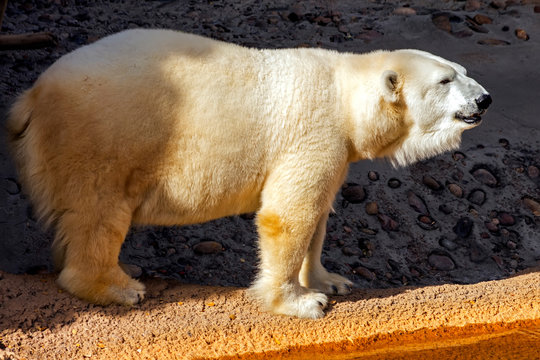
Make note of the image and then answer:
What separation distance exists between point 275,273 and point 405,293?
0.82 meters

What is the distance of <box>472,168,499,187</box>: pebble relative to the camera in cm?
579

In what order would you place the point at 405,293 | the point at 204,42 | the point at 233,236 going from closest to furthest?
the point at 204,42, the point at 405,293, the point at 233,236

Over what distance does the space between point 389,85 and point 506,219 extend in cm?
216

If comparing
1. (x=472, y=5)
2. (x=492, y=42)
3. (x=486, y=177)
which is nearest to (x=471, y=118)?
(x=486, y=177)

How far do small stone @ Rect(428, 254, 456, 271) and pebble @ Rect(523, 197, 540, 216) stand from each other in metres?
0.97

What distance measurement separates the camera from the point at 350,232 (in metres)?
5.20

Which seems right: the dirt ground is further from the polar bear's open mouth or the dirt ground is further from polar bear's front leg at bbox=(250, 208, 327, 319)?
the polar bear's open mouth

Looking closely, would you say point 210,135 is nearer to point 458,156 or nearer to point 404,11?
point 458,156

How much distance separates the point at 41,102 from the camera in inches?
140

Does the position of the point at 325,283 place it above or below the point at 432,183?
above

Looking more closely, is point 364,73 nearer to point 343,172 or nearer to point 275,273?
point 343,172

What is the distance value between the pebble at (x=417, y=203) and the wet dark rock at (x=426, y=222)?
59 mm

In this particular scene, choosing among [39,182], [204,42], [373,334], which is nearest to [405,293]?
[373,334]

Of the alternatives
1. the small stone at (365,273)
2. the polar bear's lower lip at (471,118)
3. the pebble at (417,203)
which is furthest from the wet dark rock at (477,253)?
the polar bear's lower lip at (471,118)
